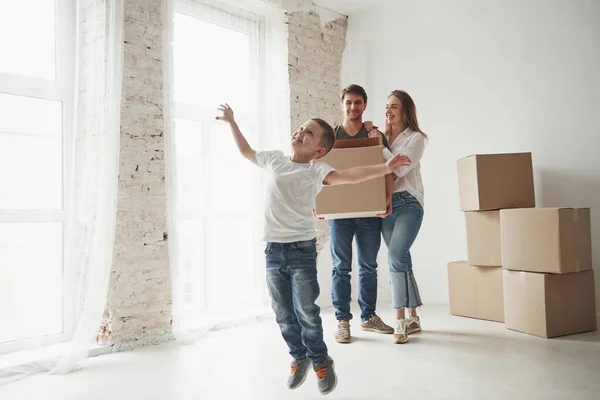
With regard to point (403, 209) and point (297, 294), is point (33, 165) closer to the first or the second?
point (297, 294)

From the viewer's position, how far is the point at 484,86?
386cm

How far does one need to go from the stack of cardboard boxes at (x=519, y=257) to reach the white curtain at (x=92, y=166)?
2.10 m

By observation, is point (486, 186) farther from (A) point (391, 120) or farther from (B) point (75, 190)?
(B) point (75, 190)

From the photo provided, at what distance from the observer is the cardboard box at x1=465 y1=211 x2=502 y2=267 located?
3238mm

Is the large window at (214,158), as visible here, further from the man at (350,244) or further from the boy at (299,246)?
the boy at (299,246)

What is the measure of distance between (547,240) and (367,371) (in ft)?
4.12

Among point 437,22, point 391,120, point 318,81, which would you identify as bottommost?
point 391,120

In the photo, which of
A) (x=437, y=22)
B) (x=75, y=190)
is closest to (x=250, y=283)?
(x=75, y=190)

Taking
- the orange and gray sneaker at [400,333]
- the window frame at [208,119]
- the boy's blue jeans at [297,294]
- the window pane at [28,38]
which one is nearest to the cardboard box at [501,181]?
the orange and gray sneaker at [400,333]

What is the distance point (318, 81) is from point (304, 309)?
108 inches

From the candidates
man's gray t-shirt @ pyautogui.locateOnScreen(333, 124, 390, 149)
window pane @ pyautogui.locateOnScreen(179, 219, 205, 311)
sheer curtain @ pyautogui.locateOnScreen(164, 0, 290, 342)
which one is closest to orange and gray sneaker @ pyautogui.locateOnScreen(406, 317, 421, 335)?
man's gray t-shirt @ pyautogui.locateOnScreen(333, 124, 390, 149)

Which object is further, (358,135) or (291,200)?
(358,135)

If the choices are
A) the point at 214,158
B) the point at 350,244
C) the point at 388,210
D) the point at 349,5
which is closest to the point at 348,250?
the point at 350,244

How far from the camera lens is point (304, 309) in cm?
197
